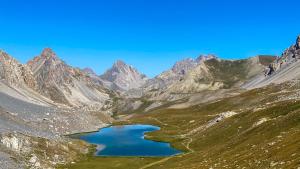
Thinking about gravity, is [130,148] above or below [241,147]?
above

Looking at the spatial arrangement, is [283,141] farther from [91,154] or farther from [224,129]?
[91,154]

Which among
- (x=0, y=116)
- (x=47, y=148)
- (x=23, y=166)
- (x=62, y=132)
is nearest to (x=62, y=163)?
(x=47, y=148)

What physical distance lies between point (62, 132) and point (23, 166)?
325 feet

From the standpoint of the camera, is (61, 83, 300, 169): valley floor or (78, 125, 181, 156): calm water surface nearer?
(61, 83, 300, 169): valley floor

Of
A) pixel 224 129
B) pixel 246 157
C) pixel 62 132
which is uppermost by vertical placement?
pixel 62 132

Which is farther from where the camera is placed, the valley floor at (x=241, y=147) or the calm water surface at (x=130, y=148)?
the calm water surface at (x=130, y=148)

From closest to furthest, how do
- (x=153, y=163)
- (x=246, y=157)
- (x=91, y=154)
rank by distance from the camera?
(x=246, y=157)
(x=153, y=163)
(x=91, y=154)

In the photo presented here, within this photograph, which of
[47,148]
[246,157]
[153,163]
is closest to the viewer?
[246,157]

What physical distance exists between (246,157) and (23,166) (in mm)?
48621

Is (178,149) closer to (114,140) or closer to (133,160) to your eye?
(133,160)

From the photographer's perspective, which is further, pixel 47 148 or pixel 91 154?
pixel 91 154

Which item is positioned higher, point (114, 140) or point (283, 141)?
point (114, 140)

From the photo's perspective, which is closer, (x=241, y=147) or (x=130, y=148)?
(x=241, y=147)

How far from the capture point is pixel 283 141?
74.1 m
